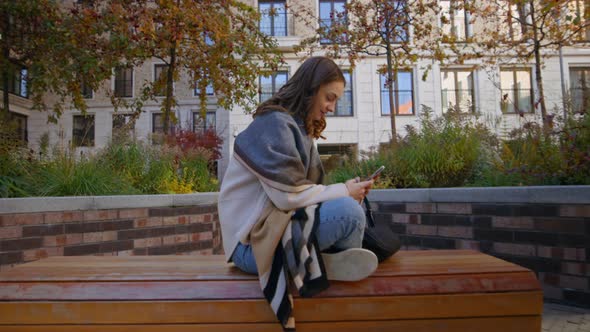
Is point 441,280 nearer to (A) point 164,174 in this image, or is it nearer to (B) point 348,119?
(A) point 164,174

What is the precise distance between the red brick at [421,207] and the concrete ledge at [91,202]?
8.04 ft

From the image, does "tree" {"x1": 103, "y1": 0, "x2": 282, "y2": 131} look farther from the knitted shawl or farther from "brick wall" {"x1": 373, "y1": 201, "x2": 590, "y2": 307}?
the knitted shawl

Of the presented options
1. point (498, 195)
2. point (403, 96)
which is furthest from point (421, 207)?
point (403, 96)

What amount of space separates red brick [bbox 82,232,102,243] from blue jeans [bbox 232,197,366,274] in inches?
120

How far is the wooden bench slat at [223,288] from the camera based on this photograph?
156cm

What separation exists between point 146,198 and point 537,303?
3756 mm

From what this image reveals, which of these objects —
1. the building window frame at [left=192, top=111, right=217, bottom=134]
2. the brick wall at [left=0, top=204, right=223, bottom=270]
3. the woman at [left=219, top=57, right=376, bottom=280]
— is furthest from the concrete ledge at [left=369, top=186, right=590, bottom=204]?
the building window frame at [left=192, top=111, right=217, bottom=134]

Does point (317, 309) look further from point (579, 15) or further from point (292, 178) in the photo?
point (579, 15)

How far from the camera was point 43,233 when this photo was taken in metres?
3.60

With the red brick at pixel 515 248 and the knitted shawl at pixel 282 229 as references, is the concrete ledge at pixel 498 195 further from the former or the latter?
the knitted shawl at pixel 282 229

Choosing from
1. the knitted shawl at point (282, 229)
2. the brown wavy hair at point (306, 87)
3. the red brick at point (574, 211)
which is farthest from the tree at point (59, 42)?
the red brick at point (574, 211)

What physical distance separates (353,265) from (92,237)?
320 cm

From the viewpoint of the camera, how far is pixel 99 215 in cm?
396

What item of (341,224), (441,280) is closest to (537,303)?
(441,280)
